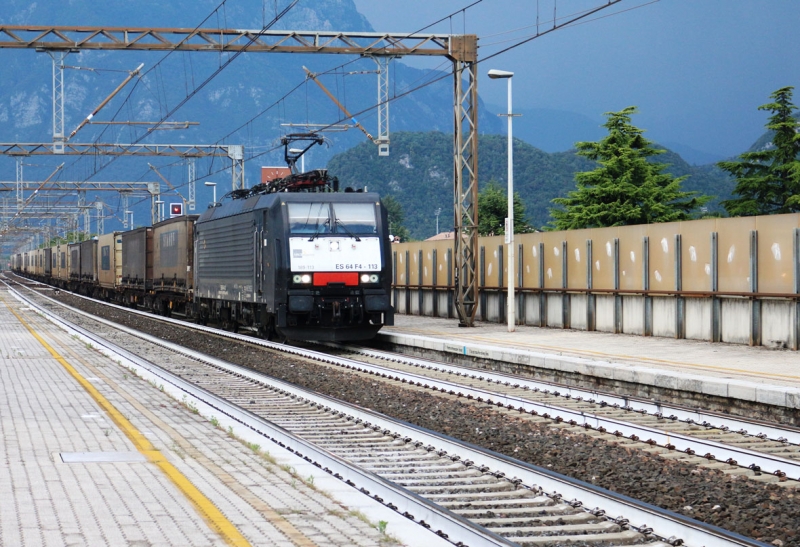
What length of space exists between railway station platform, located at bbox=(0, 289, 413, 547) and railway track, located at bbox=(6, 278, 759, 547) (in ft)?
1.28

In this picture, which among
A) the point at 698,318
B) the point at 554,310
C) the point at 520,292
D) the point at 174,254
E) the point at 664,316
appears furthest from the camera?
the point at 174,254

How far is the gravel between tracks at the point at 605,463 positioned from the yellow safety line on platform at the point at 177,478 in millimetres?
3214

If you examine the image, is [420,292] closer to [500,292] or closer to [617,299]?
[500,292]

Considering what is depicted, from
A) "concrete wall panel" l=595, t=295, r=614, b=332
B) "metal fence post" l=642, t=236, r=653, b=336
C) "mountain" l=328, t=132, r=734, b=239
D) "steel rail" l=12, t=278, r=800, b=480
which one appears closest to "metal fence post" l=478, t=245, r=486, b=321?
"concrete wall panel" l=595, t=295, r=614, b=332

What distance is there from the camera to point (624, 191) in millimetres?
65125

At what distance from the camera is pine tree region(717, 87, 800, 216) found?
5841cm

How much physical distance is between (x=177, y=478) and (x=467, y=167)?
20.3 m

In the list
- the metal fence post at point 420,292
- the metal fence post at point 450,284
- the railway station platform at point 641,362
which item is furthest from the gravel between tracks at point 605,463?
the metal fence post at point 420,292

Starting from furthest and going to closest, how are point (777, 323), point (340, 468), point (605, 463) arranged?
point (777, 323) < point (605, 463) < point (340, 468)

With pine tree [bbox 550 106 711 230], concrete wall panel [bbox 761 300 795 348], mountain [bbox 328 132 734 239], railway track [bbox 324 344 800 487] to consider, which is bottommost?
railway track [bbox 324 344 800 487]

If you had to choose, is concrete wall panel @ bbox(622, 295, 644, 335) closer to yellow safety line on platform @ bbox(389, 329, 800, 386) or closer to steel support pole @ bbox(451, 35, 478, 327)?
yellow safety line on platform @ bbox(389, 329, 800, 386)

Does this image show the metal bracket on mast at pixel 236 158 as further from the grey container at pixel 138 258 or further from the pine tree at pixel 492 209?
the pine tree at pixel 492 209

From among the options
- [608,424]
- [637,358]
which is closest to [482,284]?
[637,358]

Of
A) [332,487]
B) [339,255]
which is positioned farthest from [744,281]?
[332,487]
